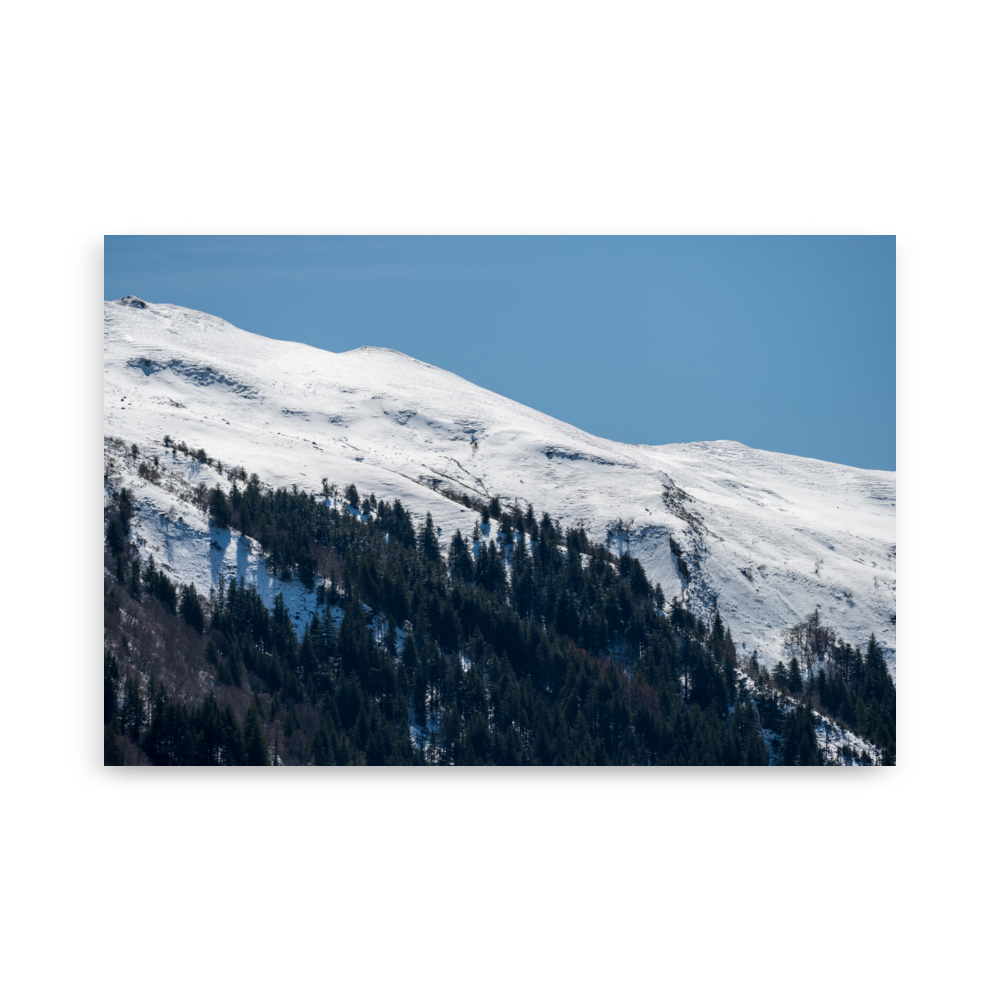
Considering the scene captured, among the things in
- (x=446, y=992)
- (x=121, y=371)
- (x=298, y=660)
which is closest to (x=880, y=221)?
(x=446, y=992)

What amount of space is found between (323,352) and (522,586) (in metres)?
67.7

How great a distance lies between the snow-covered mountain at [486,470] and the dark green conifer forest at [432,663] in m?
2.66

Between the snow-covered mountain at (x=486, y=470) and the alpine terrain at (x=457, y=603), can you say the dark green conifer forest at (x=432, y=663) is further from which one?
the snow-covered mountain at (x=486, y=470)

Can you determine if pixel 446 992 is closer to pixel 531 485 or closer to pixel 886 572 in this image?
pixel 531 485

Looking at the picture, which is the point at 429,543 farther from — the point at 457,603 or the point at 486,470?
the point at 486,470

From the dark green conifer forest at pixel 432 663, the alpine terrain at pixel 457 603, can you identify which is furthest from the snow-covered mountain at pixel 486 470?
the dark green conifer forest at pixel 432 663

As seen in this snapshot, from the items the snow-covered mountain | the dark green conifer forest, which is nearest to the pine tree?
the dark green conifer forest

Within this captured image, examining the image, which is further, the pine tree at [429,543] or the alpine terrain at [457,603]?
the pine tree at [429,543]

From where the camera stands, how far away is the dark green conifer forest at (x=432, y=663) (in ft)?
143

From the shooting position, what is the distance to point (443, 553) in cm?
5906

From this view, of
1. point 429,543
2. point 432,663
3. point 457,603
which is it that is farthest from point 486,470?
point 432,663

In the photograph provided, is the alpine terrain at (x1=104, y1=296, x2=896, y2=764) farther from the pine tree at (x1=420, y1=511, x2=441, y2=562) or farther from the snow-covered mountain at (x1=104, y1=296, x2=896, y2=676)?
the snow-covered mountain at (x1=104, y1=296, x2=896, y2=676)

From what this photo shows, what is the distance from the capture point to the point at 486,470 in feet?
252

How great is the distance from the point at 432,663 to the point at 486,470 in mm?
29006
